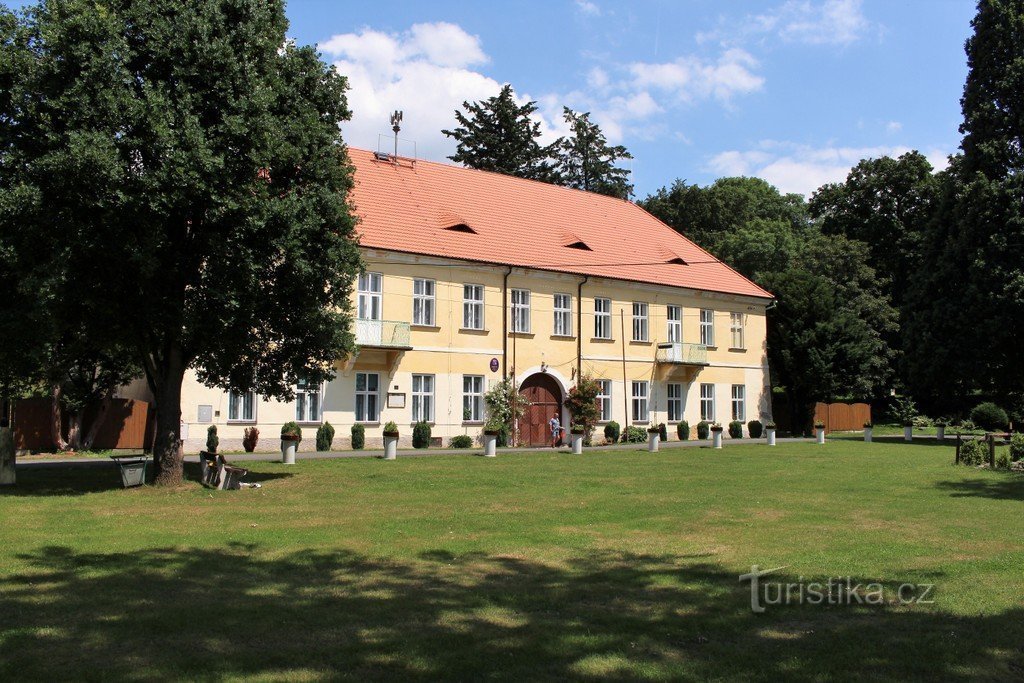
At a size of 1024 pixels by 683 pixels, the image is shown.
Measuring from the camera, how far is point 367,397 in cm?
3130

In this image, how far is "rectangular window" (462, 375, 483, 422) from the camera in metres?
33.3

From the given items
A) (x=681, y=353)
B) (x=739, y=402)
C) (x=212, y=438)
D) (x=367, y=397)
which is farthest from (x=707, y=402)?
(x=212, y=438)

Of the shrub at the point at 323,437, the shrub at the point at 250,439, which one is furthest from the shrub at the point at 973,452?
the shrub at the point at 250,439

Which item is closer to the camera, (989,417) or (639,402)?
(639,402)

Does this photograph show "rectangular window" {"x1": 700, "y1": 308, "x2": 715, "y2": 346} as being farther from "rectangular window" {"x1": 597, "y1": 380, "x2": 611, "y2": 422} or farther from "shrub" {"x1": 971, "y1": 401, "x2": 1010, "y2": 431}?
"shrub" {"x1": 971, "y1": 401, "x2": 1010, "y2": 431}

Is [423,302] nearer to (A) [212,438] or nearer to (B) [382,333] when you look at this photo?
(B) [382,333]

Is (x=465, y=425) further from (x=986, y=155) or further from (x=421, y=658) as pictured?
(x=421, y=658)

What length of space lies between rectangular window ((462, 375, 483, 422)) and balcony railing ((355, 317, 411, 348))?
3552 millimetres

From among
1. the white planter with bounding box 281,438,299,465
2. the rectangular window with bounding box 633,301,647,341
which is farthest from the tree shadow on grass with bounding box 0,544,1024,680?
the rectangular window with bounding box 633,301,647,341

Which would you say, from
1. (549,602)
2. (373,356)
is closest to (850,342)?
(373,356)

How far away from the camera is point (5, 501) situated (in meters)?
15.4

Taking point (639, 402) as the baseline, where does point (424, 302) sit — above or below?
above

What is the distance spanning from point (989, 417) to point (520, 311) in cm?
2722

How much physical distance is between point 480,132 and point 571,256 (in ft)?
69.5
